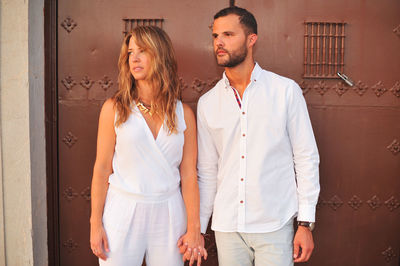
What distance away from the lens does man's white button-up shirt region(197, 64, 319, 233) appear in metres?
2.02

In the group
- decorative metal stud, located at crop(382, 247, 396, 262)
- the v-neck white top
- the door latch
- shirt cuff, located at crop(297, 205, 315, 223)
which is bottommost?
decorative metal stud, located at crop(382, 247, 396, 262)

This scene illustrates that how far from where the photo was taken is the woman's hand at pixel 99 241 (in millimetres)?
1894

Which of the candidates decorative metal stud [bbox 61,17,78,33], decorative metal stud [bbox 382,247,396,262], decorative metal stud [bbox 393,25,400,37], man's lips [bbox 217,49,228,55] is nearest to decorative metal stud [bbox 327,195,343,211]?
decorative metal stud [bbox 382,247,396,262]

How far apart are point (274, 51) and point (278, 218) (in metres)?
→ 1.24

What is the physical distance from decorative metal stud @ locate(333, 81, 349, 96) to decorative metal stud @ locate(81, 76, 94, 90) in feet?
5.94

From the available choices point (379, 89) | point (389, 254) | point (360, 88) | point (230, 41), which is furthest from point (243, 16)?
point (389, 254)

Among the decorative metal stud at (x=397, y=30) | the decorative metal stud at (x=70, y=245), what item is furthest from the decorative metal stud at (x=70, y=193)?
the decorative metal stud at (x=397, y=30)

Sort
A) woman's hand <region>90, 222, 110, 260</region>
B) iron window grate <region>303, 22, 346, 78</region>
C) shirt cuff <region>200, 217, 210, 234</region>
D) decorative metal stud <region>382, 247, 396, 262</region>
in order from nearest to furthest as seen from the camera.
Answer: woman's hand <region>90, 222, 110, 260</region>, shirt cuff <region>200, 217, 210, 234</region>, iron window grate <region>303, 22, 346, 78</region>, decorative metal stud <region>382, 247, 396, 262</region>

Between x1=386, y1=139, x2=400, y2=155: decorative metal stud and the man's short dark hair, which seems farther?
x1=386, y1=139, x2=400, y2=155: decorative metal stud

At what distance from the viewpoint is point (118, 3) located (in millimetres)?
2609

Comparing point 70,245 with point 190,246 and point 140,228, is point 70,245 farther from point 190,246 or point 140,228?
point 190,246

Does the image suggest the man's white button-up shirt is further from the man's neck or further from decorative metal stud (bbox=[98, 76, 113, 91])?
decorative metal stud (bbox=[98, 76, 113, 91])

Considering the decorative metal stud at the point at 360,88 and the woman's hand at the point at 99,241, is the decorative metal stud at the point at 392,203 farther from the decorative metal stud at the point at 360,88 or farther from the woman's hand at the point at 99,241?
the woman's hand at the point at 99,241

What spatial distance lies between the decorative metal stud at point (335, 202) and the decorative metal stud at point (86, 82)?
1996 mm
